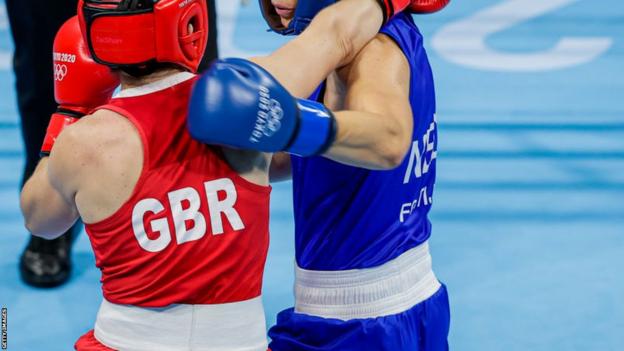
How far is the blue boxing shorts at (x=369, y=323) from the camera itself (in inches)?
72.1

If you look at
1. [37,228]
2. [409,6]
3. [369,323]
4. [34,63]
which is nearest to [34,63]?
[34,63]

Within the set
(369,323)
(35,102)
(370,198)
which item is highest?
(370,198)

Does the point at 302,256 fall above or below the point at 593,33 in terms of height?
above

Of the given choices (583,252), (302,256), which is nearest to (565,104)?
(583,252)

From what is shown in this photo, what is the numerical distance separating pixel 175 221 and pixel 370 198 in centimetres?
42

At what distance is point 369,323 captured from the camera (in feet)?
6.04

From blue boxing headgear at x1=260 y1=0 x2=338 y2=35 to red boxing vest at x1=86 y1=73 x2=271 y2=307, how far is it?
0.28m

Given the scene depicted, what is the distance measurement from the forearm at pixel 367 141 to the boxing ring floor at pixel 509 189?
1580 millimetres

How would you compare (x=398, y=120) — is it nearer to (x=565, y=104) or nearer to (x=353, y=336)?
(x=353, y=336)

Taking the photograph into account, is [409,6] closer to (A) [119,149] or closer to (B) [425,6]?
(B) [425,6]

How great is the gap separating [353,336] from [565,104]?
3.63 metres

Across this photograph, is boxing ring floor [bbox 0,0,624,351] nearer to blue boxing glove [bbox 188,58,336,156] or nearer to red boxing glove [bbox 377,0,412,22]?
red boxing glove [bbox 377,0,412,22]

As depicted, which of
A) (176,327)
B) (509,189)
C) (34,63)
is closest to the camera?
(176,327)

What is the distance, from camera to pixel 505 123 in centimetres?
492
